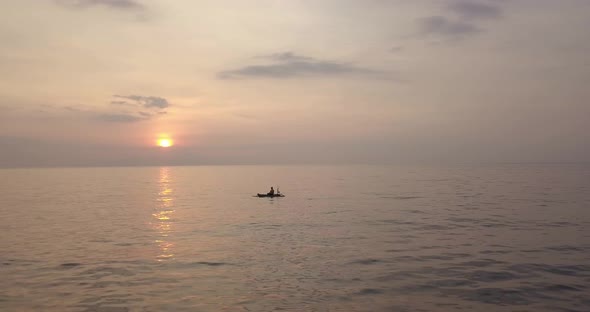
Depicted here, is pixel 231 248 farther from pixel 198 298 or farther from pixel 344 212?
pixel 344 212

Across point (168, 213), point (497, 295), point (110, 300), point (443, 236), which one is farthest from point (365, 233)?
point (168, 213)

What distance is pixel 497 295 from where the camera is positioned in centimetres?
2092

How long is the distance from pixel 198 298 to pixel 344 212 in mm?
37846

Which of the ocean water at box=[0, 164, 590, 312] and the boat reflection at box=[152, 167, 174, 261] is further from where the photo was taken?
the boat reflection at box=[152, 167, 174, 261]

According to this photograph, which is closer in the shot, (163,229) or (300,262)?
(300,262)

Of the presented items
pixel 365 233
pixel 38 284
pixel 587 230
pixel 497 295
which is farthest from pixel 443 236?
pixel 38 284

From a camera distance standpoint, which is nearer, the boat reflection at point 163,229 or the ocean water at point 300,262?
the ocean water at point 300,262

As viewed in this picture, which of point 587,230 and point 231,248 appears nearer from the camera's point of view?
point 231,248

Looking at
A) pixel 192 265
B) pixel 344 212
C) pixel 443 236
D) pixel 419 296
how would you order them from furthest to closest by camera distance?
pixel 344 212 → pixel 443 236 → pixel 192 265 → pixel 419 296

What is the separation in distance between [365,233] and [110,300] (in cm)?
2473

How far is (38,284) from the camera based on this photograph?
76.0ft

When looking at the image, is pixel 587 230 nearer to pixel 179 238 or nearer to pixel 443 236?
pixel 443 236

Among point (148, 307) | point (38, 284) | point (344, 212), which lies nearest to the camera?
point (148, 307)

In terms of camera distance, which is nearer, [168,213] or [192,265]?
[192,265]
